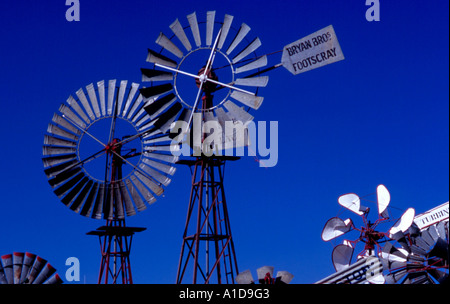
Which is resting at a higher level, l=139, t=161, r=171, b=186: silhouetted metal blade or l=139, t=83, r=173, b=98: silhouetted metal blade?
l=139, t=83, r=173, b=98: silhouetted metal blade

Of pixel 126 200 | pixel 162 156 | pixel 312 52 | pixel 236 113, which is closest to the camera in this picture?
pixel 312 52

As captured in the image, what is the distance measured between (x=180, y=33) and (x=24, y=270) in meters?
7.39

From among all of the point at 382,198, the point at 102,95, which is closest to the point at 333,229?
the point at 382,198

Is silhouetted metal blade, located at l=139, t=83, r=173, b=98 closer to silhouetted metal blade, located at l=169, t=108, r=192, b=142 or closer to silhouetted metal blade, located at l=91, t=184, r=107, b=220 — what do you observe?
silhouetted metal blade, located at l=169, t=108, r=192, b=142

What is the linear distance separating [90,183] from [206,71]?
5524mm

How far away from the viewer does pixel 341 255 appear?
776 inches

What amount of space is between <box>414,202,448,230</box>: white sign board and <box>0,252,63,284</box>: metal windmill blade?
11.2m

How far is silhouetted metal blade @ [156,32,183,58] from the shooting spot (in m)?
17.6

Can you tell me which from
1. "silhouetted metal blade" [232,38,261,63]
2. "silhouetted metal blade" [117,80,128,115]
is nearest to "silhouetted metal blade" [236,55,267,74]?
"silhouetted metal blade" [232,38,261,63]

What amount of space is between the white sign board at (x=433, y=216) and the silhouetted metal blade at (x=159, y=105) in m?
8.74

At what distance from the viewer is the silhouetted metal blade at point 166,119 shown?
56.4 ft

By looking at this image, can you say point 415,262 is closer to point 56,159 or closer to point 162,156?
point 162,156

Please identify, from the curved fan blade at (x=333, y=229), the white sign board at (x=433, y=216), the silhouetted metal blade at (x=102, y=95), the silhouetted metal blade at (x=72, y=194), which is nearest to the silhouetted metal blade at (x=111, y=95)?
the silhouetted metal blade at (x=102, y=95)
